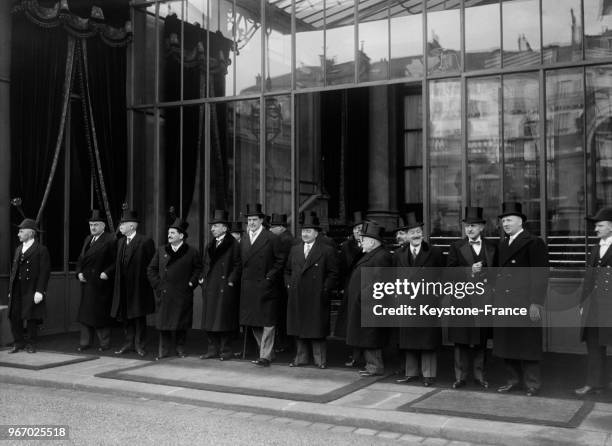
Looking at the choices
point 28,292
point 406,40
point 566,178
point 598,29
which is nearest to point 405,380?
point 566,178

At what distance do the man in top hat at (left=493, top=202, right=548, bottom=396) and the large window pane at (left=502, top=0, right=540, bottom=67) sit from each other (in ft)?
13.3

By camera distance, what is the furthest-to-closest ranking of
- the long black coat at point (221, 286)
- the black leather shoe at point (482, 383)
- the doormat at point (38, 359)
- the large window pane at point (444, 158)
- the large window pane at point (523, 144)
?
the large window pane at point (444, 158) → the large window pane at point (523, 144) → the long black coat at point (221, 286) → the doormat at point (38, 359) → the black leather shoe at point (482, 383)

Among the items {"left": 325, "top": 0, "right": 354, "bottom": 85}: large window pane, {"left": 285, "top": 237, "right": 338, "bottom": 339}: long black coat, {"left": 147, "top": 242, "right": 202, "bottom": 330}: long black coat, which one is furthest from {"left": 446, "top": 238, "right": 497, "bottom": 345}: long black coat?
{"left": 325, "top": 0, "right": 354, "bottom": 85}: large window pane

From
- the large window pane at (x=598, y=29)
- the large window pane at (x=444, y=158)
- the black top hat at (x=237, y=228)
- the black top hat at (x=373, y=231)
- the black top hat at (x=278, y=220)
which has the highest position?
the large window pane at (x=598, y=29)

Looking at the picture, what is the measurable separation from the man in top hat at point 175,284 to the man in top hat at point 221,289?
22 centimetres

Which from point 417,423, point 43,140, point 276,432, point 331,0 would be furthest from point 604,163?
point 43,140

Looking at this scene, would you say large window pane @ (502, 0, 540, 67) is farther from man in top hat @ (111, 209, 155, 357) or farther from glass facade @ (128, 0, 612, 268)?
man in top hat @ (111, 209, 155, 357)

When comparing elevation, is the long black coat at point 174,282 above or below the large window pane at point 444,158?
below

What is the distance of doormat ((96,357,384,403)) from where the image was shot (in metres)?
7.80

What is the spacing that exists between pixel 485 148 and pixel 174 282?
560 centimetres

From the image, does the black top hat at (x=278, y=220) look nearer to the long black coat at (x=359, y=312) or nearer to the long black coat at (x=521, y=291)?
the long black coat at (x=359, y=312)

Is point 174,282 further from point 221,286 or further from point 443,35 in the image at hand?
point 443,35

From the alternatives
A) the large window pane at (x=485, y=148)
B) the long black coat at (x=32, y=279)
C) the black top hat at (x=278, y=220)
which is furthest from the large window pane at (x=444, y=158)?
the long black coat at (x=32, y=279)

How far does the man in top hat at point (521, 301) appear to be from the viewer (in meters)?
7.71
